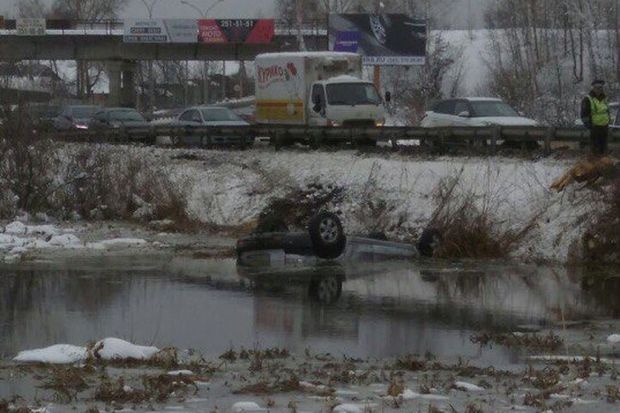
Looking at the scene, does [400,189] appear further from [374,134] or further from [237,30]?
[237,30]

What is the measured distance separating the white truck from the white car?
2.00m

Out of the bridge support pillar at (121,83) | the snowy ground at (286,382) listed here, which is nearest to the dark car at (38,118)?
the snowy ground at (286,382)

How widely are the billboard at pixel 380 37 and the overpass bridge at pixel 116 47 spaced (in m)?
7.69

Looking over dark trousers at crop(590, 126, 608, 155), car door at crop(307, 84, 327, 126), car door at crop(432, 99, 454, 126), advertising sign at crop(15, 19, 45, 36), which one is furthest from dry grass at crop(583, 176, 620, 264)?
advertising sign at crop(15, 19, 45, 36)

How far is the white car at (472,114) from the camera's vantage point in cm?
3738

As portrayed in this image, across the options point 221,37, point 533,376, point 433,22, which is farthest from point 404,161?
point 433,22

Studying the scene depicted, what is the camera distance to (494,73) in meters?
90.4

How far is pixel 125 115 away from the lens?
Result: 5184cm

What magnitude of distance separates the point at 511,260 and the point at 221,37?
5750 centimetres

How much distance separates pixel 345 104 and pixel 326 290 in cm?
1952

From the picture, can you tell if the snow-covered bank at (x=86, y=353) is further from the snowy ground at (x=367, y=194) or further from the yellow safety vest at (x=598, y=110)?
the yellow safety vest at (x=598, y=110)

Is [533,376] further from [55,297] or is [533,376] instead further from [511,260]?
[511,260]

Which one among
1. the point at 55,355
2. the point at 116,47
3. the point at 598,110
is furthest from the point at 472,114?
the point at 116,47

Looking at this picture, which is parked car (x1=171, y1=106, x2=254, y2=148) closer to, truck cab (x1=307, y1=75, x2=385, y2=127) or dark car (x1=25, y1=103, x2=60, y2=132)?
truck cab (x1=307, y1=75, x2=385, y2=127)
